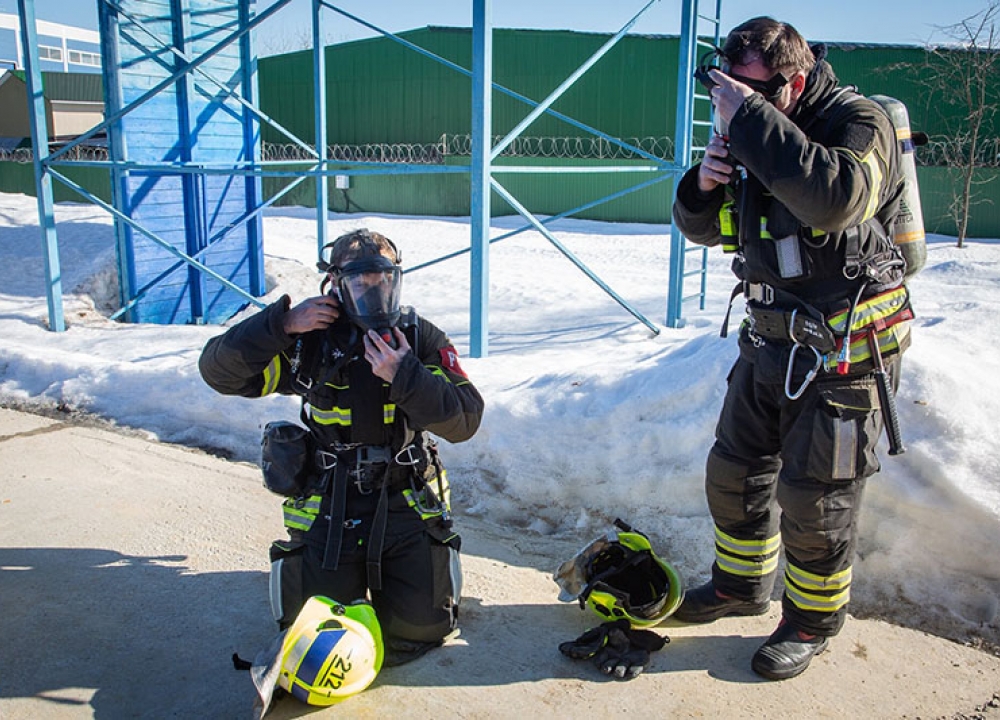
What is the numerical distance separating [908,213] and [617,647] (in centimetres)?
171

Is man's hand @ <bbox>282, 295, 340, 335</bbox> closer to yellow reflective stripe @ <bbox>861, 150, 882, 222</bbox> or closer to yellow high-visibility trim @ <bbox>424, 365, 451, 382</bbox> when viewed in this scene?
yellow high-visibility trim @ <bbox>424, 365, 451, 382</bbox>

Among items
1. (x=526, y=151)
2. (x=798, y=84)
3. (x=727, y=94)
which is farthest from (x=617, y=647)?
(x=526, y=151)

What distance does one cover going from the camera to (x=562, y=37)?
72.9ft

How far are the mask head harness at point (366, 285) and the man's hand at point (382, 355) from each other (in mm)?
80

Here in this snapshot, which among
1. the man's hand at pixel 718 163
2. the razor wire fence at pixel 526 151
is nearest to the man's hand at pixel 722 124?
the man's hand at pixel 718 163

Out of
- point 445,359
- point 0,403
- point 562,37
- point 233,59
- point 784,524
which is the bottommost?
point 0,403

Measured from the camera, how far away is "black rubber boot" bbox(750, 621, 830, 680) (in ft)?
9.54

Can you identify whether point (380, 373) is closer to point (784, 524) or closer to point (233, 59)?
point (784, 524)

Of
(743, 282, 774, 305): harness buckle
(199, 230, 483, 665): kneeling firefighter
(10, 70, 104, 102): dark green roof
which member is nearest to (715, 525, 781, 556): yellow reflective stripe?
(743, 282, 774, 305): harness buckle

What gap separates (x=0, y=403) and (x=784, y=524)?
5.24 meters

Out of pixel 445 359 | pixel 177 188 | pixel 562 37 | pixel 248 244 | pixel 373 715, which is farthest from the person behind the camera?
pixel 562 37

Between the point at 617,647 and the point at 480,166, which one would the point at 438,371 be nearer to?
the point at 617,647

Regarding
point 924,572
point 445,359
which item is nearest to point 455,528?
point 445,359

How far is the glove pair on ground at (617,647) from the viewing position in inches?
116
